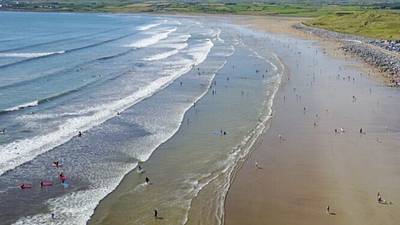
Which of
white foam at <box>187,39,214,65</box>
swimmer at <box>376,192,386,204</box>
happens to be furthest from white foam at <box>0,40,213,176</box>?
swimmer at <box>376,192,386,204</box>

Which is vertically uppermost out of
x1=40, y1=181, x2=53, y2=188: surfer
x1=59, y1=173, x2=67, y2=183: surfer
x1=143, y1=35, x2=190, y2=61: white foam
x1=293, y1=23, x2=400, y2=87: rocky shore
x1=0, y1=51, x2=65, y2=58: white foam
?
x1=59, y1=173, x2=67, y2=183: surfer

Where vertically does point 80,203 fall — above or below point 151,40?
above

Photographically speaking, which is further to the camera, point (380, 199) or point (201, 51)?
point (201, 51)

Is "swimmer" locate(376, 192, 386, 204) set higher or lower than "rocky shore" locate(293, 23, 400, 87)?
higher

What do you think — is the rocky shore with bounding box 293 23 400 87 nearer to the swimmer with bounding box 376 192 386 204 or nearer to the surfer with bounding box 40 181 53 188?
the swimmer with bounding box 376 192 386 204

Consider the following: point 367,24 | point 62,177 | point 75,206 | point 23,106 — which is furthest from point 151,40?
point 75,206

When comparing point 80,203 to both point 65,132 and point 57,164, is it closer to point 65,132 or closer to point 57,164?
point 57,164

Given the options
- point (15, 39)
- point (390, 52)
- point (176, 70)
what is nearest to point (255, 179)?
point (176, 70)
